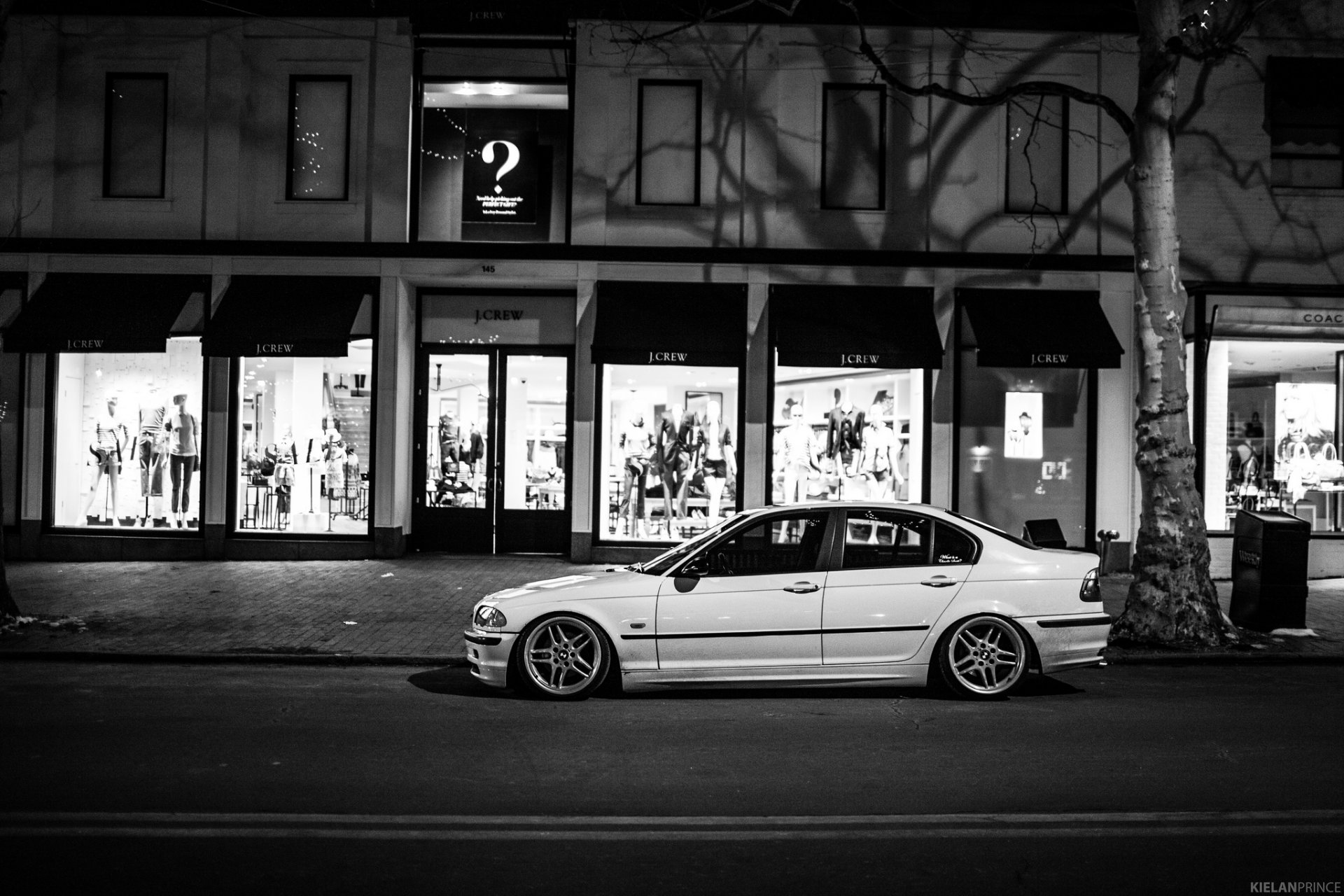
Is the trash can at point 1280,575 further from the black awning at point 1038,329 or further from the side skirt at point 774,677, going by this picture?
the side skirt at point 774,677

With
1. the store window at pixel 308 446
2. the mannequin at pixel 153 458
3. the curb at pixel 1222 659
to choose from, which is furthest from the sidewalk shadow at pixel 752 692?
the mannequin at pixel 153 458

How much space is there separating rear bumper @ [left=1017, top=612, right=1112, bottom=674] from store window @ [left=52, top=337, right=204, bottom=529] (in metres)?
12.6

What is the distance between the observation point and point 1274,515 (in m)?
11.6

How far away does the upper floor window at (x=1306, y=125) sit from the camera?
16031 millimetres

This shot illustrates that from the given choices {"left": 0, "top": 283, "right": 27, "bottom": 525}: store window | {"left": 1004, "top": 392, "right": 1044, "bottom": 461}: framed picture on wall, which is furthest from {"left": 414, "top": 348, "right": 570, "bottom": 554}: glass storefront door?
{"left": 1004, "top": 392, "right": 1044, "bottom": 461}: framed picture on wall

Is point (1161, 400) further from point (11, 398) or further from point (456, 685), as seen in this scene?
point (11, 398)

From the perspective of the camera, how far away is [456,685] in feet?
29.4

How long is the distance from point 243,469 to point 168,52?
6139mm

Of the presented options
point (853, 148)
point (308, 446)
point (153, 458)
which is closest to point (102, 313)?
point (153, 458)

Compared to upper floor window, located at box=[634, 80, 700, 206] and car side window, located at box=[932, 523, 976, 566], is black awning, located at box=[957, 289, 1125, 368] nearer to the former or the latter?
upper floor window, located at box=[634, 80, 700, 206]

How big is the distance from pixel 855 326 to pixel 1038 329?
2.54 meters

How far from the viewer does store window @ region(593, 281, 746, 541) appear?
1614 cm

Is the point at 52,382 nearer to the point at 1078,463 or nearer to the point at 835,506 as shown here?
the point at 835,506

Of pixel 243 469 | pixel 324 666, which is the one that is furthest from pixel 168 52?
pixel 324 666
